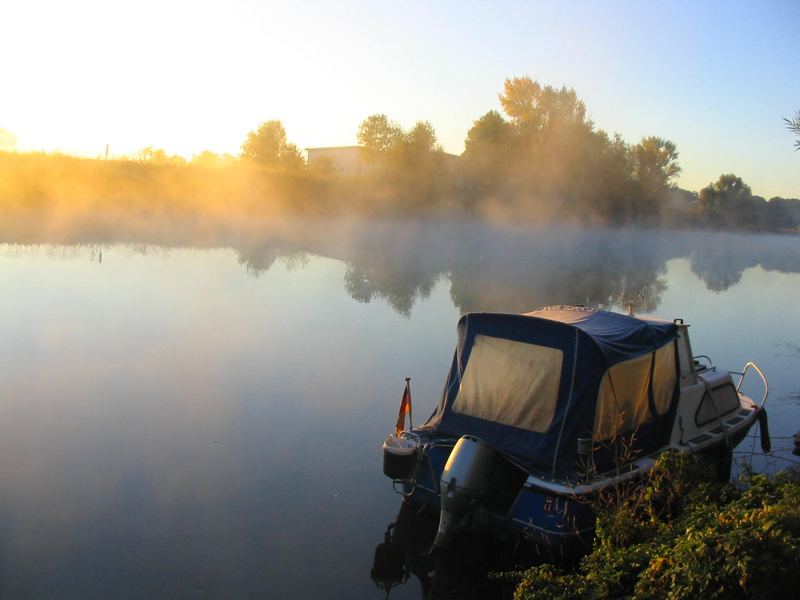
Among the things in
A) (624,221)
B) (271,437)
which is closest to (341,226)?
(624,221)

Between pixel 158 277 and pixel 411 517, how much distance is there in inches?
658

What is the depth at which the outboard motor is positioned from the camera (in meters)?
6.56

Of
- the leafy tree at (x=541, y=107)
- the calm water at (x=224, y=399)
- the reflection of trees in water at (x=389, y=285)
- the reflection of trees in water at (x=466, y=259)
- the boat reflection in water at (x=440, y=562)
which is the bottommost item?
the boat reflection in water at (x=440, y=562)

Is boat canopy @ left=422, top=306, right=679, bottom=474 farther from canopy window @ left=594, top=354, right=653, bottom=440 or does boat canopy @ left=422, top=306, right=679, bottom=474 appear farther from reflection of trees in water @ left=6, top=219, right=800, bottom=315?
reflection of trees in water @ left=6, top=219, right=800, bottom=315

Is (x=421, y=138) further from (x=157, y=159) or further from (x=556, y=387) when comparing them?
(x=556, y=387)

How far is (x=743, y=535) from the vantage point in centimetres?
436

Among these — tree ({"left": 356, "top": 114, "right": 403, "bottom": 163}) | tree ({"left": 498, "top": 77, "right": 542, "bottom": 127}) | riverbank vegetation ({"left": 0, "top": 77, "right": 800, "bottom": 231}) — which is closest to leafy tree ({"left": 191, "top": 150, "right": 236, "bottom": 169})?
riverbank vegetation ({"left": 0, "top": 77, "right": 800, "bottom": 231})

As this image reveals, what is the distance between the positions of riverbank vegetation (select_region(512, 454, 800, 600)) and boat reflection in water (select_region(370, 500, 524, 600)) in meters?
0.44

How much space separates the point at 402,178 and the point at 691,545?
5499 cm

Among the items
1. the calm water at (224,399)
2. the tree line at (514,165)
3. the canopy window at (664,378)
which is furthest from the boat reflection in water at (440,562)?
the tree line at (514,165)

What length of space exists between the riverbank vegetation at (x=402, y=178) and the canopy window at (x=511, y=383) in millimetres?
31876

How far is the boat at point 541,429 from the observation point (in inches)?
260

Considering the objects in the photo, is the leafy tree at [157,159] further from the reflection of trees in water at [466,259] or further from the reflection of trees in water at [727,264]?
the reflection of trees in water at [727,264]

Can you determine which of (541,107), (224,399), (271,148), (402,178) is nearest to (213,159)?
(271,148)
